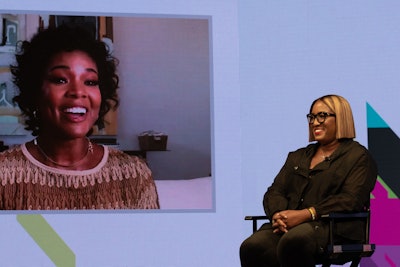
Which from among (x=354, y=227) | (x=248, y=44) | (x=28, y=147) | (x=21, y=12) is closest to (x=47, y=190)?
(x=28, y=147)

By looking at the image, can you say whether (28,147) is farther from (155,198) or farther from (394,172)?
(394,172)

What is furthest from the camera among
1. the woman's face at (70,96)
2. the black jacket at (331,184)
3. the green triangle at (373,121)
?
the green triangle at (373,121)

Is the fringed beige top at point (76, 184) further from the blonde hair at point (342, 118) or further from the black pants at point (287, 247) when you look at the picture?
the blonde hair at point (342, 118)

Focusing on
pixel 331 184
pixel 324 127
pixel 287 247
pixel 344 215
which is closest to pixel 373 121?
pixel 324 127

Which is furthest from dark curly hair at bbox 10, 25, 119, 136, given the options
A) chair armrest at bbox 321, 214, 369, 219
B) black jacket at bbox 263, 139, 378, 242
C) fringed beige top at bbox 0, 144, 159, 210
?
chair armrest at bbox 321, 214, 369, 219

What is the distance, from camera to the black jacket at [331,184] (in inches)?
116

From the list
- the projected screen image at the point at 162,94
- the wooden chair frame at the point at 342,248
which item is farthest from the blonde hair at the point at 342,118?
the projected screen image at the point at 162,94

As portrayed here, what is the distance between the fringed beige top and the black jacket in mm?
1044

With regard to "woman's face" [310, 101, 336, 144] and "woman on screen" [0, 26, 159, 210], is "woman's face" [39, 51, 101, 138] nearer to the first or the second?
"woman on screen" [0, 26, 159, 210]

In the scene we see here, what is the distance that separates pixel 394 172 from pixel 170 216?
4.23 feet

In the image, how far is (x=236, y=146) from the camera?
4059 mm

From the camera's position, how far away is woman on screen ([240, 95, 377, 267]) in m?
2.88

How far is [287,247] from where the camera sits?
2844 mm

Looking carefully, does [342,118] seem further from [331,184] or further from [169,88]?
[169,88]
